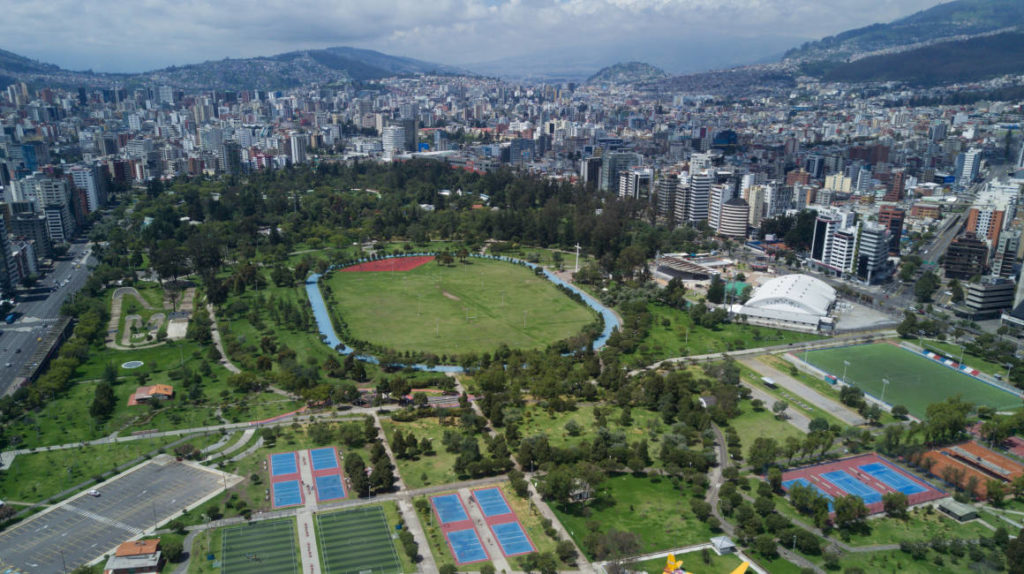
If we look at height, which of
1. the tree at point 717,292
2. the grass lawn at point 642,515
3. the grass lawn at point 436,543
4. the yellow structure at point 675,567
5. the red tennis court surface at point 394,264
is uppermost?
the tree at point 717,292

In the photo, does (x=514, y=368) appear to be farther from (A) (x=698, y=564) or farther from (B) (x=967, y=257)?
(B) (x=967, y=257)

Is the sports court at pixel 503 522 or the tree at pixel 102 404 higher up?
the tree at pixel 102 404

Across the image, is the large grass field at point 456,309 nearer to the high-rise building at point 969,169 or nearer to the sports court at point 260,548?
the sports court at point 260,548

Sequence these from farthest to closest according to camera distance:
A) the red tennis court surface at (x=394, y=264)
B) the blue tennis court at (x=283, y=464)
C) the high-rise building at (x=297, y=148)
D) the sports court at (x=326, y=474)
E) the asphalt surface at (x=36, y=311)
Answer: the high-rise building at (x=297, y=148), the red tennis court surface at (x=394, y=264), the asphalt surface at (x=36, y=311), the blue tennis court at (x=283, y=464), the sports court at (x=326, y=474)

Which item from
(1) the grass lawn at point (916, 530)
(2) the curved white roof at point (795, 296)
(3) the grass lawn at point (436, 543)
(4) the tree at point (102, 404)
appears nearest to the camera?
(3) the grass lawn at point (436, 543)

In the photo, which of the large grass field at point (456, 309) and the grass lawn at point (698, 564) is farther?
the large grass field at point (456, 309)

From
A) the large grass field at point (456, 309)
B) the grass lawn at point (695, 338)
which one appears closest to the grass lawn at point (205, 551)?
the large grass field at point (456, 309)

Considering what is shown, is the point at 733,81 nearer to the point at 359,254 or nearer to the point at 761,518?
the point at 359,254
